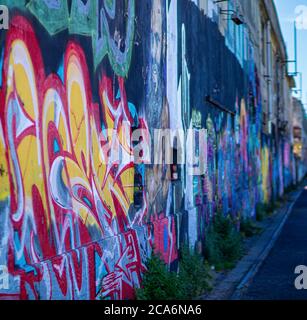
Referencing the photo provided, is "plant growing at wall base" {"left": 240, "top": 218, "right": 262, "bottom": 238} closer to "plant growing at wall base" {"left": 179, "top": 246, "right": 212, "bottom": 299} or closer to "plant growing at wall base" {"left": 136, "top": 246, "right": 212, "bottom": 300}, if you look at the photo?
"plant growing at wall base" {"left": 179, "top": 246, "right": 212, "bottom": 299}

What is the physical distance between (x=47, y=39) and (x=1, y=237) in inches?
65.2

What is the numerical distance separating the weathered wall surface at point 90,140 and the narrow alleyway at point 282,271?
1307 mm

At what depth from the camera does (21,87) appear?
418cm

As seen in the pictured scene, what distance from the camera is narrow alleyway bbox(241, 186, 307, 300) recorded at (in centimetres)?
812

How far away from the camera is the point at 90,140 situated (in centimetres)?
545

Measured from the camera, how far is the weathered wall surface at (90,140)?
412 cm

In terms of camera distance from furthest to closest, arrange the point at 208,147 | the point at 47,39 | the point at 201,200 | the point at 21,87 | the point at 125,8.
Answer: the point at 208,147, the point at 201,200, the point at 125,8, the point at 47,39, the point at 21,87

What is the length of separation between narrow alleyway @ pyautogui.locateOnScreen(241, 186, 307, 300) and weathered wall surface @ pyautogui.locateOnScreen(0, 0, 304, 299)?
1.31 meters

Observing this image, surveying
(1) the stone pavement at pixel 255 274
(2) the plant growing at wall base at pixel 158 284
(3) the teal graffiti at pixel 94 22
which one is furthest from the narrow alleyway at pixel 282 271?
(3) the teal graffiti at pixel 94 22

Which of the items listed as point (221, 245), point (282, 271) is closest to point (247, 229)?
point (221, 245)

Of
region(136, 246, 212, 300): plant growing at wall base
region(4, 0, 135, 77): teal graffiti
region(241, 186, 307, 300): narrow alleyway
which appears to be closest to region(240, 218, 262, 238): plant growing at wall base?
region(241, 186, 307, 300): narrow alleyway

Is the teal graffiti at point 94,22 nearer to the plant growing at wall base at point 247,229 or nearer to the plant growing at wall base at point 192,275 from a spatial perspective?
the plant growing at wall base at point 192,275

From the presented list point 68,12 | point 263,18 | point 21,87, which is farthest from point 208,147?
point 263,18
